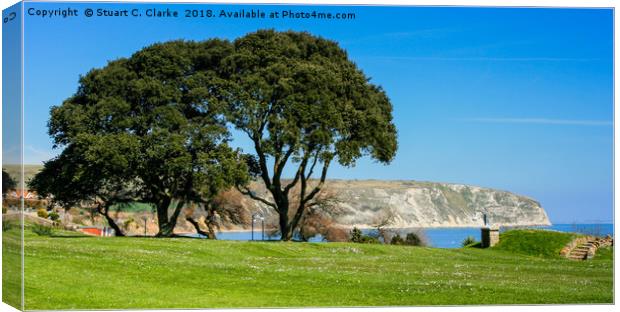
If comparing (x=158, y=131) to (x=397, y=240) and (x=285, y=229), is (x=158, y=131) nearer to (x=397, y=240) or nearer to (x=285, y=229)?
(x=285, y=229)

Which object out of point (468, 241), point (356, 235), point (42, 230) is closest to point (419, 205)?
point (356, 235)

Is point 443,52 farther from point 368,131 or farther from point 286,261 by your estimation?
point 368,131

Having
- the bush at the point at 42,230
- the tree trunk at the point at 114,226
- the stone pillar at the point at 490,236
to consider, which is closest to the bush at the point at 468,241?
the stone pillar at the point at 490,236

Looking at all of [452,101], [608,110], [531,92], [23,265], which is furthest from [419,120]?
[23,265]

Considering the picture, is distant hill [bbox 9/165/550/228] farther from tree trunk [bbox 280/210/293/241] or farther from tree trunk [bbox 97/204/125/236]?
tree trunk [bbox 97/204/125/236]

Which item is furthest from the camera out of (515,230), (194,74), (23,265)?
(515,230)

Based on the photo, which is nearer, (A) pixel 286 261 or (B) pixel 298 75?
(A) pixel 286 261

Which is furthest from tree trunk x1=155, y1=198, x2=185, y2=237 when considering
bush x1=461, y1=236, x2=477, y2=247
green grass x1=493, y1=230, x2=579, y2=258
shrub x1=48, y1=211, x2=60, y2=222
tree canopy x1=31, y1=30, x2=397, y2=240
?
green grass x1=493, y1=230, x2=579, y2=258
